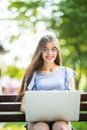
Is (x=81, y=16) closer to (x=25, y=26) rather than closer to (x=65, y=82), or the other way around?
(x=25, y=26)

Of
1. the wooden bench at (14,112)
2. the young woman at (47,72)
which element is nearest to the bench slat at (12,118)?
the wooden bench at (14,112)

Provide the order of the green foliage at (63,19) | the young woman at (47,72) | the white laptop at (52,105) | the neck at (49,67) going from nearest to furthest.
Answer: the white laptop at (52,105), the young woman at (47,72), the neck at (49,67), the green foliage at (63,19)

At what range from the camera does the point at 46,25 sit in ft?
36.7

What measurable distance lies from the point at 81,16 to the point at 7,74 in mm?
8431

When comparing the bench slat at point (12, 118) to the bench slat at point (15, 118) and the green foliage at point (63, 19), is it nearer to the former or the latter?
the bench slat at point (15, 118)

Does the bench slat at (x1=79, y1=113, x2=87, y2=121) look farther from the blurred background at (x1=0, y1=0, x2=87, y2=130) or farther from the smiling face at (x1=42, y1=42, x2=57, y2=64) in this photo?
the blurred background at (x1=0, y1=0, x2=87, y2=130)

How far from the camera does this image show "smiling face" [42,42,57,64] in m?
2.98

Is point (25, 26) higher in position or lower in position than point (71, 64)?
higher

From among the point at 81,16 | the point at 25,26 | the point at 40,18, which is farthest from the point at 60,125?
the point at 25,26

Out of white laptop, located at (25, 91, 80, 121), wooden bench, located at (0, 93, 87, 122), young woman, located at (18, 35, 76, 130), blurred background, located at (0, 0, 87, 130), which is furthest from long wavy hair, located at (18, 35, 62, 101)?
blurred background, located at (0, 0, 87, 130)

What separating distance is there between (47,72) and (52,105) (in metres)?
0.47

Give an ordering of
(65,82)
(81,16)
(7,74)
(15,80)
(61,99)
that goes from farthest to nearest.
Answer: (15,80) → (7,74) → (81,16) → (65,82) → (61,99)

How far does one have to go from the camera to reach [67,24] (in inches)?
423

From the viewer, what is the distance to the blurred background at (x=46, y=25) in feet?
32.7
